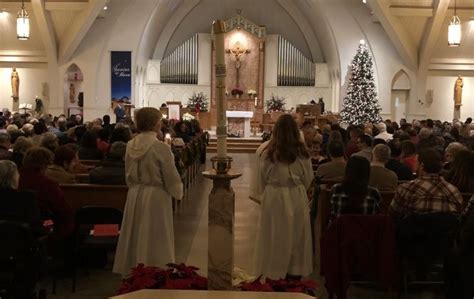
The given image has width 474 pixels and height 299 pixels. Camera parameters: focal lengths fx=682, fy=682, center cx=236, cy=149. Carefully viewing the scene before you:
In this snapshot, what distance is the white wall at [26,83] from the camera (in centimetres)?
2389

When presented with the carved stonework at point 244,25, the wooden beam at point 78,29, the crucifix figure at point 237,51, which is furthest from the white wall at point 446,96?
the wooden beam at point 78,29

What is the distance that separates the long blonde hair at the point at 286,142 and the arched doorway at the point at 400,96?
20495 mm

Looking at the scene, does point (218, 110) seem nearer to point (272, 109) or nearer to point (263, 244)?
point (263, 244)

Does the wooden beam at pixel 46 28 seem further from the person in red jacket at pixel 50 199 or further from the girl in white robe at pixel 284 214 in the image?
the girl in white robe at pixel 284 214

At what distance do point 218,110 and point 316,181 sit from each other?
3531 millimetres

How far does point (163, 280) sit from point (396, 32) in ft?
64.8

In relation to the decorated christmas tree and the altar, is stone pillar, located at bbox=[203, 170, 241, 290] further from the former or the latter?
the altar

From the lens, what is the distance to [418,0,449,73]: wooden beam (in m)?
21.0

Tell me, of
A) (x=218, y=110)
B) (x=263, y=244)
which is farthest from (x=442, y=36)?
(x=218, y=110)

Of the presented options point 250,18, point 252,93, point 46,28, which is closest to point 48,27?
point 46,28

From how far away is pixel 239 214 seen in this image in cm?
1035

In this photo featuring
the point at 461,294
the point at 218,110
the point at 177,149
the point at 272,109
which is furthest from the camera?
the point at 272,109

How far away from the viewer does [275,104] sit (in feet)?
86.1

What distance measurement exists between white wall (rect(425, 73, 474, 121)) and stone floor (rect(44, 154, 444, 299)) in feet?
42.5
